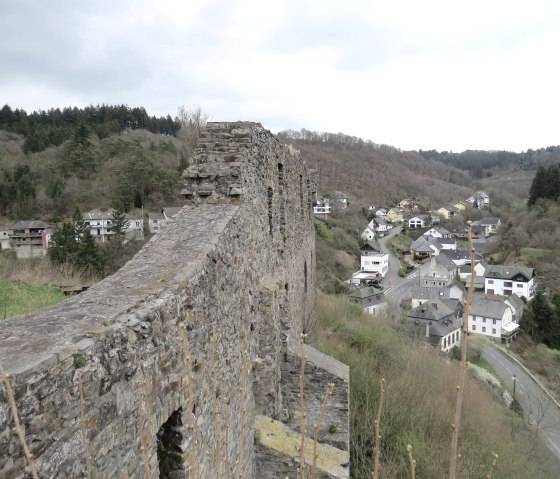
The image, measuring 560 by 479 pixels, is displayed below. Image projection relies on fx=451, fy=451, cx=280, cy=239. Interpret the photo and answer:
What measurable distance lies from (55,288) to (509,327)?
139ft

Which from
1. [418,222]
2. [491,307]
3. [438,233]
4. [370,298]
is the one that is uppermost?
[418,222]

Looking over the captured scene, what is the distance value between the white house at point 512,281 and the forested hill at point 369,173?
38090mm

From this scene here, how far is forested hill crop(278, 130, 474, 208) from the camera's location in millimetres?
93312

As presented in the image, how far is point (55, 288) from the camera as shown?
411 inches

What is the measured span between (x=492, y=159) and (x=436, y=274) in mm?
124372

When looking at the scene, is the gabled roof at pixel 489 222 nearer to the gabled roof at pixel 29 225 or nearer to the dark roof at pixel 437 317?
the dark roof at pixel 437 317

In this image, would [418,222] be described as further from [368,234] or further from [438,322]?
[438,322]

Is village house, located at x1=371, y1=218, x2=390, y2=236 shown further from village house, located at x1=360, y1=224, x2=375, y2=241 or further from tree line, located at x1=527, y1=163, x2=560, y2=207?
tree line, located at x1=527, y1=163, x2=560, y2=207

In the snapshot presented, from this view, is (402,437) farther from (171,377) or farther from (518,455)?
(171,377)

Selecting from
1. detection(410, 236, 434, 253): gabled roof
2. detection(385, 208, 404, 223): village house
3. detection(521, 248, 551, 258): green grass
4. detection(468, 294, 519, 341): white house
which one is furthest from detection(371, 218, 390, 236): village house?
detection(468, 294, 519, 341): white house

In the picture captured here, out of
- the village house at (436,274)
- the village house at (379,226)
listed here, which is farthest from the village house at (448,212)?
the village house at (436,274)

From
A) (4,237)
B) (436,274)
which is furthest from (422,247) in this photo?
(4,237)

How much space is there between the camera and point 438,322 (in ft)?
121

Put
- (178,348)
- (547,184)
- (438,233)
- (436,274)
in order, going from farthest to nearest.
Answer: (438,233) < (547,184) < (436,274) < (178,348)
